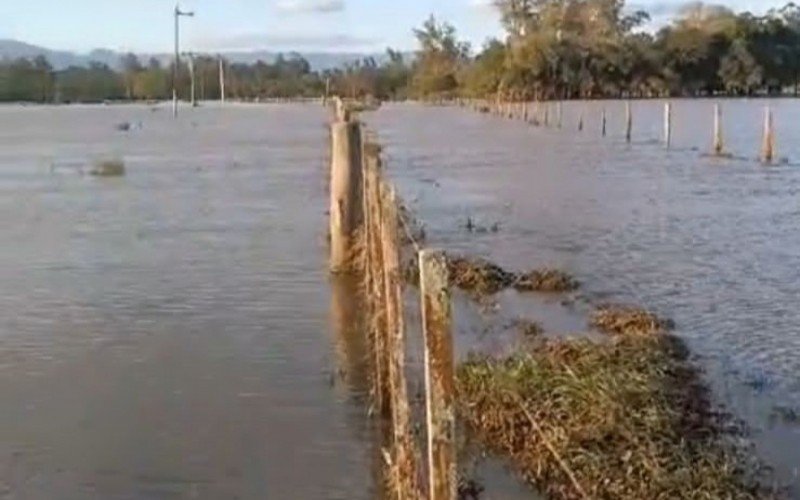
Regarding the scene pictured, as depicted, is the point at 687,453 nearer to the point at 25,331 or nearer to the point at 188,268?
the point at 25,331

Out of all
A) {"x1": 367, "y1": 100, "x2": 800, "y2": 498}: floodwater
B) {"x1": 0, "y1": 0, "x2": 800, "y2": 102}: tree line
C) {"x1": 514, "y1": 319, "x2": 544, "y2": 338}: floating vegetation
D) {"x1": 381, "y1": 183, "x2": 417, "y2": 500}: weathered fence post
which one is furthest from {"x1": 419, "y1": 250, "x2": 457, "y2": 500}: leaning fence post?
{"x1": 0, "y1": 0, "x2": 800, "y2": 102}: tree line

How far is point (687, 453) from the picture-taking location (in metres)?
8.88

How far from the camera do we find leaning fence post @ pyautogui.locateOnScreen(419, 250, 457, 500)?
17.5 ft

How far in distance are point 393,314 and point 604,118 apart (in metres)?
57.8

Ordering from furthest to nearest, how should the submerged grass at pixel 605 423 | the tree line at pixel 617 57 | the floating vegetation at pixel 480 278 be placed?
the tree line at pixel 617 57, the floating vegetation at pixel 480 278, the submerged grass at pixel 605 423

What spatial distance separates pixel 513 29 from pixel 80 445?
130 meters

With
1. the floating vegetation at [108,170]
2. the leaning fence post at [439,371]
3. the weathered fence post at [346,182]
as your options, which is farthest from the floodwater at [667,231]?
the floating vegetation at [108,170]

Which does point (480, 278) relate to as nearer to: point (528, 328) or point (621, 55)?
point (528, 328)

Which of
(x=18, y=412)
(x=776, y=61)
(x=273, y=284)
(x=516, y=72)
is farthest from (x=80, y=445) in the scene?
(x=776, y=61)

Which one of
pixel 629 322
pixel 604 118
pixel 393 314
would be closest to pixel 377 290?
pixel 629 322

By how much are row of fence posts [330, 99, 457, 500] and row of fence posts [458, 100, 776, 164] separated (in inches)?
929

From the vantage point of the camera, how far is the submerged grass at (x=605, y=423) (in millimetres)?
8406

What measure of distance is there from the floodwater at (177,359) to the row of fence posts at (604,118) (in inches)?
781

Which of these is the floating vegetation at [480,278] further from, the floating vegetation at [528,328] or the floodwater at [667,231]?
the floating vegetation at [528,328]
